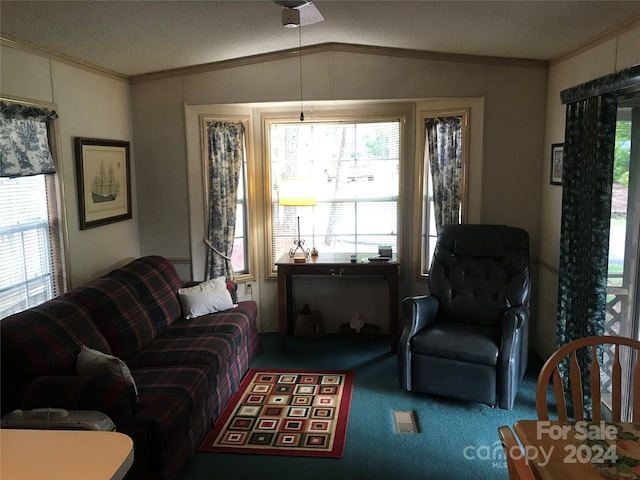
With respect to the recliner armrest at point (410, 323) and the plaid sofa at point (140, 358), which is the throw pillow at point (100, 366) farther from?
the recliner armrest at point (410, 323)

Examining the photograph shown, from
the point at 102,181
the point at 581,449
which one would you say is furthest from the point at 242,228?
the point at 581,449

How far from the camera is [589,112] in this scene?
3080 millimetres

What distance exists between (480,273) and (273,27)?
7.56 ft

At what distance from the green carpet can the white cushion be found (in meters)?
1.18

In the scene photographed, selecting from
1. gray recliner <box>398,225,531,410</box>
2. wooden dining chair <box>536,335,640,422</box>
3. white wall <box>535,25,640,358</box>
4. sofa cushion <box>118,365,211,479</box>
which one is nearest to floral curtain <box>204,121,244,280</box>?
sofa cushion <box>118,365,211,479</box>

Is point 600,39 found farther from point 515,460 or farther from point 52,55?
point 52,55

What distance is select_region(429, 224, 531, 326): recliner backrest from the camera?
3816mm

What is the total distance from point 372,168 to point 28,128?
2771 mm

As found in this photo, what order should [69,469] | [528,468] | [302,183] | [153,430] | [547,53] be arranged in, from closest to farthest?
[69,469] < [528,468] < [153,430] < [547,53] < [302,183]

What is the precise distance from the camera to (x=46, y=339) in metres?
2.71

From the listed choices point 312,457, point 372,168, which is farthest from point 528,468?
point 372,168

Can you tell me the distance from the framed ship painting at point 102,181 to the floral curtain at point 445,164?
8.55 feet

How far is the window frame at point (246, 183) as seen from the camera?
460cm

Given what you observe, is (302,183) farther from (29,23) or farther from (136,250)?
(29,23)
